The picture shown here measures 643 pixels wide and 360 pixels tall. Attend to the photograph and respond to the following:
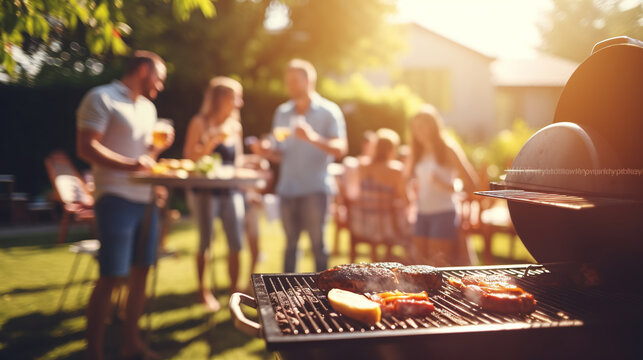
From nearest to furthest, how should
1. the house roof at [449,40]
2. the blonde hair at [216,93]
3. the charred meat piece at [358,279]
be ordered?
the charred meat piece at [358,279], the blonde hair at [216,93], the house roof at [449,40]

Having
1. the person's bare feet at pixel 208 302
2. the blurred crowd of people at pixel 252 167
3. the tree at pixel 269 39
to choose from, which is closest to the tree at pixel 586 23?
the blurred crowd of people at pixel 252 167

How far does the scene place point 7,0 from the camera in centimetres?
219

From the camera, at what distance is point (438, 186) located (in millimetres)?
4871

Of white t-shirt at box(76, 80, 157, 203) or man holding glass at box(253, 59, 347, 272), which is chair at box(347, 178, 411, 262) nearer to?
man holding glass at box(253, 59, 347, 272)

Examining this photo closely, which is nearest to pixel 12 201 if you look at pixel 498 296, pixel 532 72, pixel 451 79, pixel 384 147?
pixel 384 147

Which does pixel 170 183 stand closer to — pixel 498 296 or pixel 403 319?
pixel 403 319

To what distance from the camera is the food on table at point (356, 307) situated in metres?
1.48

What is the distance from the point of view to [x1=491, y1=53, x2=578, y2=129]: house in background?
2248 centimetres

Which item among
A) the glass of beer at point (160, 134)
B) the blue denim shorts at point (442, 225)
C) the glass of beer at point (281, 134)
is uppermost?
the glass of beer at point (281, 134)

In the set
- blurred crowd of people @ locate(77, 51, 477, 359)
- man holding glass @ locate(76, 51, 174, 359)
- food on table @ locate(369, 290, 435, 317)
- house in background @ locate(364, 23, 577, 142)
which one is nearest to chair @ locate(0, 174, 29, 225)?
blurred crowd of people @ locate(77, 51, 477, 359)

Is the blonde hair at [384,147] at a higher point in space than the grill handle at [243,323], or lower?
higher

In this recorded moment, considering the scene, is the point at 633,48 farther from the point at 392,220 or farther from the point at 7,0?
the point at 392,220

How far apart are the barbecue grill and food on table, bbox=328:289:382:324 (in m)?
0.03

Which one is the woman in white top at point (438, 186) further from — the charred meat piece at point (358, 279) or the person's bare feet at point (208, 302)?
the charred meat piece at point (358, 279)
